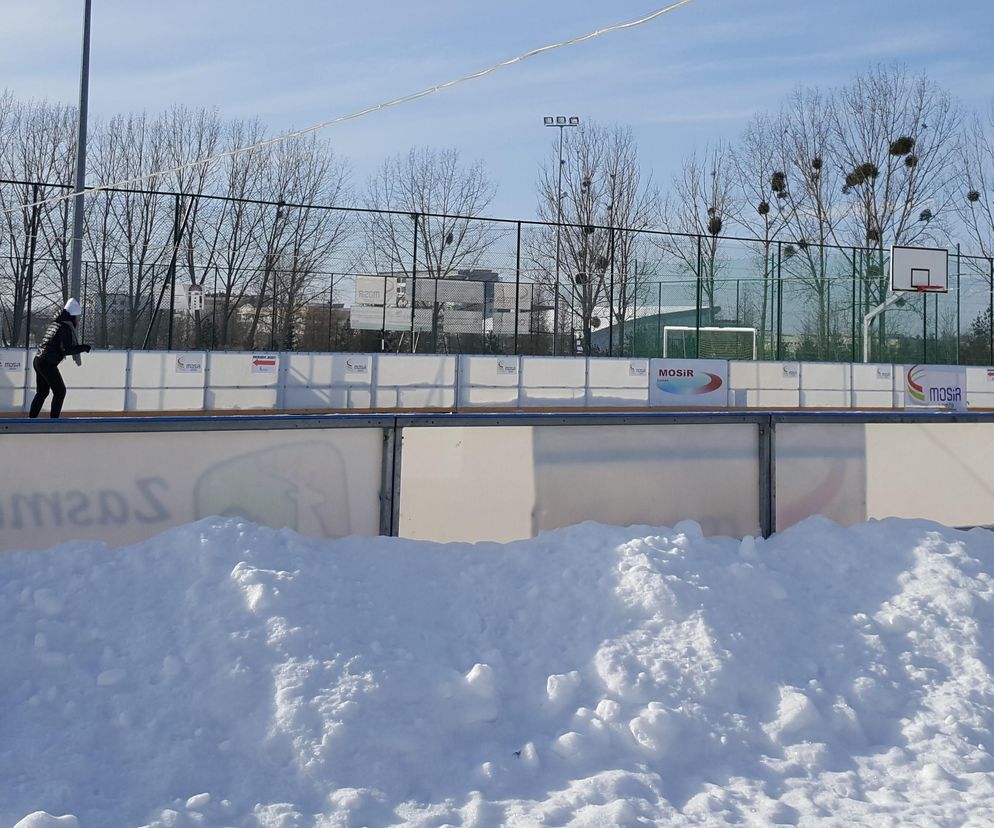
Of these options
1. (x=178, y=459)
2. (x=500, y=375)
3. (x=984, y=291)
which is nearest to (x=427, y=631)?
(x=178, y=459)

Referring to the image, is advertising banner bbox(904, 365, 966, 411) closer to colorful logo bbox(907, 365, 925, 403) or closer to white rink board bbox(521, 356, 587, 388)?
colorful logo bbox(907, 365, 925, 403)

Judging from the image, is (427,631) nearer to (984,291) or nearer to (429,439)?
(429,439)

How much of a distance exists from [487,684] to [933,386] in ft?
84.6

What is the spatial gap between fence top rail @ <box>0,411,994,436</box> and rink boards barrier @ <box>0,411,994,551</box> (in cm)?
1

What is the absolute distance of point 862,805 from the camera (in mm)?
3803

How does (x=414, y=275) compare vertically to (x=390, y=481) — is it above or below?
above

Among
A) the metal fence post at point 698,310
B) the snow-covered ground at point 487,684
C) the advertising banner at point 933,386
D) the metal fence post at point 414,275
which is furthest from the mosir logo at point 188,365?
the advertising banner at point 933,386

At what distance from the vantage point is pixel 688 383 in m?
25.4

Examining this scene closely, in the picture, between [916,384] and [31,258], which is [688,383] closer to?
[916,384]

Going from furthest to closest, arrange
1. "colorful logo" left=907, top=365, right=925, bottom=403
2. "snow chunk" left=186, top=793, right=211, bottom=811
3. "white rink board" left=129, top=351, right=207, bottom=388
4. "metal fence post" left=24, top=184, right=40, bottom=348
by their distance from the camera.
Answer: "colorful logo" left=907, top=365, right=925, bottom=403
"metal fence post" left=24, top=184, right=40, bottom=348
"white rink board" left=129, top=351, right=207, bottom=388
"snow chunk" left=186, top=793, right=211, bottom=811

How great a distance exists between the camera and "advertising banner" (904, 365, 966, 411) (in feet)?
88.7

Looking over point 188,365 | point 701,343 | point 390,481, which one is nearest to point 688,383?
point 701,343

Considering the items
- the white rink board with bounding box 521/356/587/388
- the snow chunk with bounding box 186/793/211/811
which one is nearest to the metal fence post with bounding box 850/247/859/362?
the white rink board with bounding box 521/356/587/388

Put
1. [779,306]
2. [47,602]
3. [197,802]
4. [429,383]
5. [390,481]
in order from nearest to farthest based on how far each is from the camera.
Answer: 1. [197,802]
2. [47,602]
3. [390,481]
4. [429,383]
5. [779,306]
